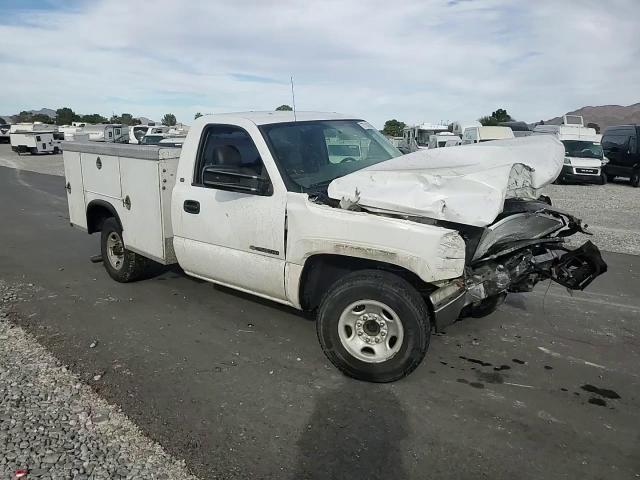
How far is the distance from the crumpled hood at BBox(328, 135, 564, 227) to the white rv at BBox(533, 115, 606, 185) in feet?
48.0

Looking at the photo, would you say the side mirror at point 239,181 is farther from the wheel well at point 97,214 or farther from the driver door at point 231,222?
the wheel well at point 97,214

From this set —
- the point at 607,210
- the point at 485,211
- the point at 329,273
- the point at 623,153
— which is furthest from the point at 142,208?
the point at 623,153

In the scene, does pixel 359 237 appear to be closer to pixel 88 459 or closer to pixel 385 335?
pixel 385 335

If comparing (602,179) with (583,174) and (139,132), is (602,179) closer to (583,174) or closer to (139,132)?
(583,174)

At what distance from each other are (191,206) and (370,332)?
2100 mm

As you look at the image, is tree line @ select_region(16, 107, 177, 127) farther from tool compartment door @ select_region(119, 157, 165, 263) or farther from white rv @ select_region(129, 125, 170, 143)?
tool compartment door @ select_region(119, 157, 165, 263)

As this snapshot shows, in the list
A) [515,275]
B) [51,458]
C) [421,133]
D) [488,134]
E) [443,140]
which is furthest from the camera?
[421,133]

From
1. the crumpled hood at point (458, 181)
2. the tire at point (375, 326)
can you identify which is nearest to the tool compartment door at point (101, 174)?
the crumpled hood at point (458, 181)

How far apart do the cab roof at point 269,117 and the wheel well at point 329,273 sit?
136 cm

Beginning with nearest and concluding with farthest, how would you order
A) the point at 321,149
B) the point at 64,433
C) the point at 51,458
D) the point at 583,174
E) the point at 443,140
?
1. the point at 51,458
2. the point at 64,433
3. the point at 321,149
4. the point at 583,174
5. the point at 443,140

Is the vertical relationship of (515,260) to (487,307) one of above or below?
above

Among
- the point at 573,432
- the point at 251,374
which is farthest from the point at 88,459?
the point at 573,432

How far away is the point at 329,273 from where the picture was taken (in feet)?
13.9

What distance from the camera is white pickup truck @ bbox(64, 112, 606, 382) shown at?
3633mm
